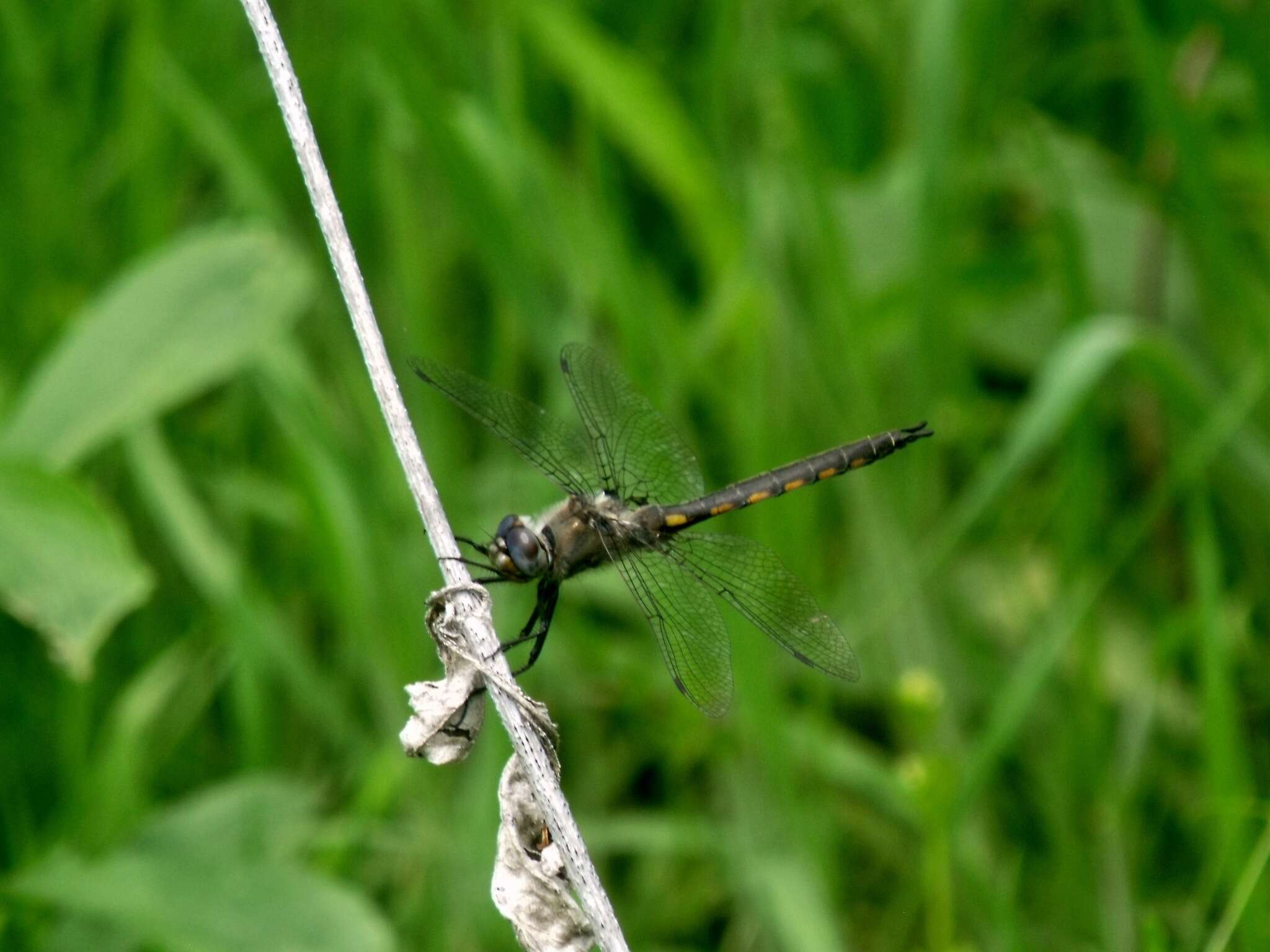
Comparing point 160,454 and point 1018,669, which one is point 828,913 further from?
point 160,454

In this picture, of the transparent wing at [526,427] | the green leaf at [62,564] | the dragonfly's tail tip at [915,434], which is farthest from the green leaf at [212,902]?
the dragonfly's tail tip at [915,434]

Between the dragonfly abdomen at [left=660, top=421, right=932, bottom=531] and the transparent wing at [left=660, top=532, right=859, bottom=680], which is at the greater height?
the dragonfly abdomen at [left=660, top=421, right=932, bottom=531]

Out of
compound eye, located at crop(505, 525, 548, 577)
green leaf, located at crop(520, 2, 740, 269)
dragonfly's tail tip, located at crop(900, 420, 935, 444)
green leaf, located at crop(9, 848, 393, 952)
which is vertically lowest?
green leaf, located at crop(9, 848, 393, 952)

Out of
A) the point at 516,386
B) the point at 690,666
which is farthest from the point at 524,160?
the point at 690,666

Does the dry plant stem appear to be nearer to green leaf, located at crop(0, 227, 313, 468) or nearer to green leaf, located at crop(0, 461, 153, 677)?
green leaf, located at crop(0, 461, 153, 677)

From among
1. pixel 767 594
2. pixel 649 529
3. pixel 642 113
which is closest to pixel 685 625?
pixel 767 594

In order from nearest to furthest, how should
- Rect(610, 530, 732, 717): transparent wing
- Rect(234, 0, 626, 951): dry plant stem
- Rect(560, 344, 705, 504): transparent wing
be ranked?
1. Rect(234, 0, 626, 951): dry plant stem
2. Rect(610, 530, 732, 717): transparent wing
3. Rect(560, 344, 705, 504): transparent wing

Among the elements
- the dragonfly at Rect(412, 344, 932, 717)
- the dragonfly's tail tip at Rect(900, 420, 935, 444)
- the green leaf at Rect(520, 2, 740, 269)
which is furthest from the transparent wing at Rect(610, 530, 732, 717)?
the green leaf at Rect(520, 2, 740, 269)

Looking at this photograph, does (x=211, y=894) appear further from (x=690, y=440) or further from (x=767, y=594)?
(x=690, y=440)
